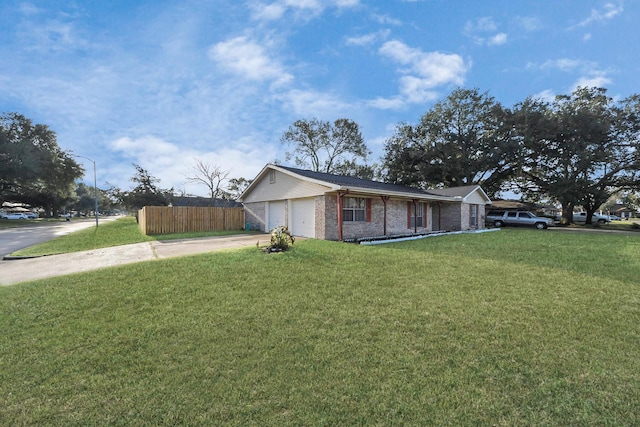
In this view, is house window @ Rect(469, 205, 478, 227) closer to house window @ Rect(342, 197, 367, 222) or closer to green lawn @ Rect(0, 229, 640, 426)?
house window @ Rect(342, 197, 367, 222)

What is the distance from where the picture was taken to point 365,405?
2.28m

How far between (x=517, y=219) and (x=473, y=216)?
6.55 meters

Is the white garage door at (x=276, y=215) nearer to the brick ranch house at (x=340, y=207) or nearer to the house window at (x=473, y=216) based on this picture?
the brick ranch house at (x=340, y=207)

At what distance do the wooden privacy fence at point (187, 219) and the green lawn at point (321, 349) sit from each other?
11.2 m

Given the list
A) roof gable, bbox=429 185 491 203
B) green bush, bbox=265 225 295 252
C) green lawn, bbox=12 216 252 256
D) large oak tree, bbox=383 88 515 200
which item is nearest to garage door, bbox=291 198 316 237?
green lawn, bbox=12 216 252 256

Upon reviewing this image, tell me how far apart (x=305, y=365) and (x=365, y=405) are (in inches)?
29.6

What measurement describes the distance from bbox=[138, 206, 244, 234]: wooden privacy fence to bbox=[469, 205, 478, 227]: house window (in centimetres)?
1601

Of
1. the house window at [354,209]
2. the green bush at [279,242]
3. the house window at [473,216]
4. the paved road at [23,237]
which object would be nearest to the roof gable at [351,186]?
the house window at [354,209]

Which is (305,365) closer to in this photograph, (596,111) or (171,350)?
(171,350)

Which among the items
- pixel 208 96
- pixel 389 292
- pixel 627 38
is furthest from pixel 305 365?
pixel 627 38

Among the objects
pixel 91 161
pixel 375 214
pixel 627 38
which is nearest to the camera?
pixel 627 38

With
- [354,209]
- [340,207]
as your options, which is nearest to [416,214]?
[354,209]

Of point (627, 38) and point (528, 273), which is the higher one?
point (627, 38)

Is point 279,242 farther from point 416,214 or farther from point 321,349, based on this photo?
point 416,214
